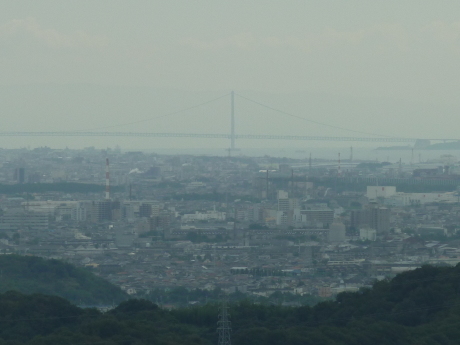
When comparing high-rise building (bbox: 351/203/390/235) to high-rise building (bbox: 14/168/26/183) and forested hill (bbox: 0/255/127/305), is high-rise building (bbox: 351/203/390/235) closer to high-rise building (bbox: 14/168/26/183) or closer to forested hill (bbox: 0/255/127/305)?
forested hill (bbox: 0/255/127/305)

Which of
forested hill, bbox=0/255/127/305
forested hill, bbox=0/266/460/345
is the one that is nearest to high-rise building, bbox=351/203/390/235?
forested hill, bbox=0/255/127/305

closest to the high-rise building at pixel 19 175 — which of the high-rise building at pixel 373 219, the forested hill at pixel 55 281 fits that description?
the high-rise building at pixel 373 219

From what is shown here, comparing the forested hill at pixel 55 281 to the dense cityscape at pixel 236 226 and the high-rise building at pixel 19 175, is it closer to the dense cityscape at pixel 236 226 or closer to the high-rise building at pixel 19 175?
the dense cityscape at pixel 236 226

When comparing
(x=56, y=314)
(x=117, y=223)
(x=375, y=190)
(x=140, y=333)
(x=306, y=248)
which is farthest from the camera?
(x=375, y=190)

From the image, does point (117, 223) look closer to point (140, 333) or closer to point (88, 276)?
point (88, 276)

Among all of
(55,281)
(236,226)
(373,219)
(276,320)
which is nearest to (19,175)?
(236,226)

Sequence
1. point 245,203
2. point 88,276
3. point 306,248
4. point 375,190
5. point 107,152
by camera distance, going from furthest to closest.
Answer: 1. point 107,152
2. point 375,190
3. point 245,203
4. point 306,248
5. point 88,276

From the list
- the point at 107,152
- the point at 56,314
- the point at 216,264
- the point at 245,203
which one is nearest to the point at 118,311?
the point at 56,314
